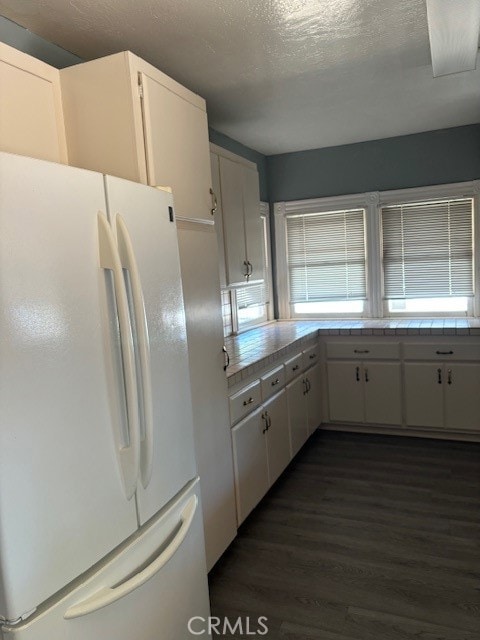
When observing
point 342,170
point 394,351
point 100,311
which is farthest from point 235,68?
point 394,351

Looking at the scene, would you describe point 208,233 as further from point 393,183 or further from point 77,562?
point 393,183

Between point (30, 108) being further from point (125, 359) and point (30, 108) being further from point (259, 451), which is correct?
point (259, 451)

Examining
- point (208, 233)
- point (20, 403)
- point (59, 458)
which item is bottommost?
point (59, 458)

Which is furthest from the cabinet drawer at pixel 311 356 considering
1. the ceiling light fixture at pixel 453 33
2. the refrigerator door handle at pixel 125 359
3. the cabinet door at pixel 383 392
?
the refrigerator door handle at pixel 125 359

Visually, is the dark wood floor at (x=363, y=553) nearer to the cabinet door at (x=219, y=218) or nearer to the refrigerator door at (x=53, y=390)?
the refrigerator door at (x=53, y=390)

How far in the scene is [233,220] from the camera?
3232 millimetres

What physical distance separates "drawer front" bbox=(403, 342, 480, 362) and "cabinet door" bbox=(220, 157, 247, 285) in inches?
59.7

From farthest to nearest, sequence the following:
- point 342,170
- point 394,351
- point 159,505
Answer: point 342,170
point 394,351
point 159,505

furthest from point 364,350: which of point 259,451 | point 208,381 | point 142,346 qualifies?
point 142,346

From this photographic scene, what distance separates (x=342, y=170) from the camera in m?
4.48

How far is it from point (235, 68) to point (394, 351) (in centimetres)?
241

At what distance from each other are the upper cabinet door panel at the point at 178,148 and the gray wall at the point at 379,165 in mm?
2499

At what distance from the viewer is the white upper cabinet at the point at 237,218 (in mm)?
3061

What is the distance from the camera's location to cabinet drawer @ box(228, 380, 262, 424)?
8.41 feet
